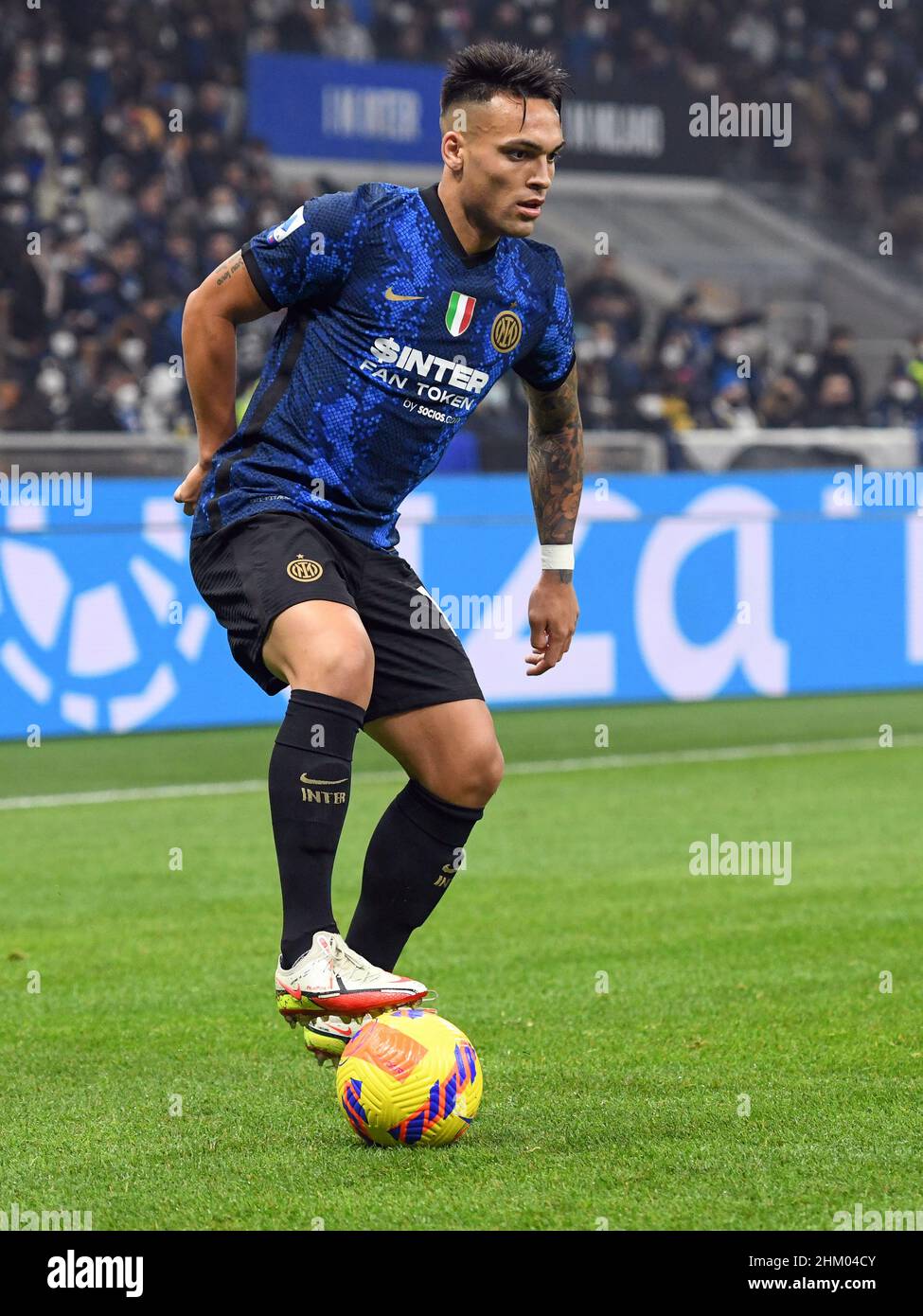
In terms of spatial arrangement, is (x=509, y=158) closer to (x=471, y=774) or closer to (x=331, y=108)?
(x=471, y=774)

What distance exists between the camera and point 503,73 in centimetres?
435

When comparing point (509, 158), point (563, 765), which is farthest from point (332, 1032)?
point (563, 765)

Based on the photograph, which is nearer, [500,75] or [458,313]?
[500,75]

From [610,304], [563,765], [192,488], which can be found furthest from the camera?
[610,304]

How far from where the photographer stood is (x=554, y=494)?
5.03 meters

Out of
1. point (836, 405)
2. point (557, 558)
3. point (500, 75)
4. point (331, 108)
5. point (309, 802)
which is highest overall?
point (331, 108)

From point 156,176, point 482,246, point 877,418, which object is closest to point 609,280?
point 877,418

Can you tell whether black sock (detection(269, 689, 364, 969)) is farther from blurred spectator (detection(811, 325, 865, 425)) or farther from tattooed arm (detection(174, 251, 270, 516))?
blurred spectator (detection(811, 325, 865, 425))

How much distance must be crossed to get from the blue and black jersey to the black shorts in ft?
0.18

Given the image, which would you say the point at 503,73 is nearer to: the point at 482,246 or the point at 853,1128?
the point at 482,246

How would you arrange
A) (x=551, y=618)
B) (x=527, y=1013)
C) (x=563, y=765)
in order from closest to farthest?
1. (x=551, y=618)
2. (x=527, y=1013)
3. (x=563, y=765)

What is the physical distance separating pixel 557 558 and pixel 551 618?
0.16 m

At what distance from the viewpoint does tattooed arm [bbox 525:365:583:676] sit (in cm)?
496

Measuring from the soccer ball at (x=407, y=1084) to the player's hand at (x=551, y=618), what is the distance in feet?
3.82
